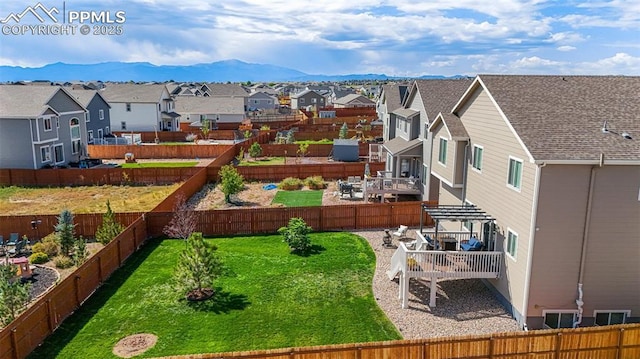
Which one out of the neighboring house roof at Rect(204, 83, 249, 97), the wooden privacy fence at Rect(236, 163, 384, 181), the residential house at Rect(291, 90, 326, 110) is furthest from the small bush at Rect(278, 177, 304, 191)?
the residential house at Rect(291, 90, 326, 110)

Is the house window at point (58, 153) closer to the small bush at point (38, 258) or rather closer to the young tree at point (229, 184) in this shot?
the young tree at point (229, 184)

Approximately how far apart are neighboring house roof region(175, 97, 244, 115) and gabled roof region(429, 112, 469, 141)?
181 ft

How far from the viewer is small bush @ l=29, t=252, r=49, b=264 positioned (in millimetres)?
20016

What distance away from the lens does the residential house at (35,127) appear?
37.7 metres

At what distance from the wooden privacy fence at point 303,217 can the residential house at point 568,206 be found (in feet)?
28.3

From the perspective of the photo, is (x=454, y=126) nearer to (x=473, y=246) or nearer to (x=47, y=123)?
(x=473, y=246)

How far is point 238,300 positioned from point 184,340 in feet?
9.67

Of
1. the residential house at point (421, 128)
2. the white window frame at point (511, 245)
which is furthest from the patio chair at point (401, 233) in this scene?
the white window frame at point (511, 245)

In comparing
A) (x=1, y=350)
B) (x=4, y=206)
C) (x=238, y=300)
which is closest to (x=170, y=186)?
(x=4, y=206)

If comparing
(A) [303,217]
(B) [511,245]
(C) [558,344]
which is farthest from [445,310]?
(A) [303,217]

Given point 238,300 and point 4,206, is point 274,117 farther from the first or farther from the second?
point 238,300

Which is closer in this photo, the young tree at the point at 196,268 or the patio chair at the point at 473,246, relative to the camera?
the young tree at the point at 196,268

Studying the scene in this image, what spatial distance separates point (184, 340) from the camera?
529 inches

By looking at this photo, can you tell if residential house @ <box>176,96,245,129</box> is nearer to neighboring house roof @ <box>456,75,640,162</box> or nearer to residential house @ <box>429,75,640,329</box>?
neighboring house roof @ <box>456,75,640,162</box>
